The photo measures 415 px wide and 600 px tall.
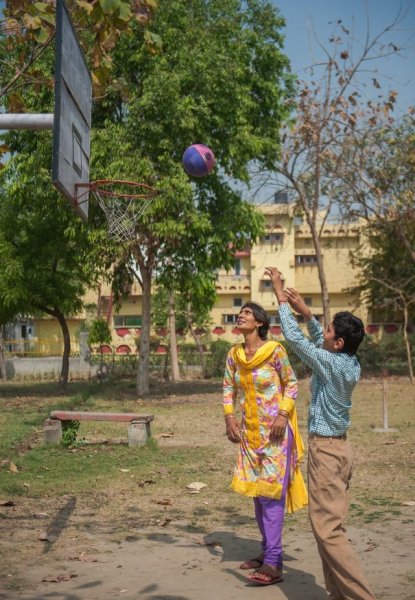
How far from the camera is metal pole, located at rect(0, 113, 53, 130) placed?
673cm

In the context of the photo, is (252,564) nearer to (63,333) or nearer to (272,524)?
(272,524)

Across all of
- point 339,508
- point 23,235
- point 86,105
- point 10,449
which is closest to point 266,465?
point 339,508

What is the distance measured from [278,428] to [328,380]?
0.85 metres

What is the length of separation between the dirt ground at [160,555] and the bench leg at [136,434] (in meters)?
3.52

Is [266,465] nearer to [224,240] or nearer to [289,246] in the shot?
[224,240]

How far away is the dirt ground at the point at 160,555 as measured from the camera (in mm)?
5293

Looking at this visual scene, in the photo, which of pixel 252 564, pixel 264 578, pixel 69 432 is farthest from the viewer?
pixel 69 432

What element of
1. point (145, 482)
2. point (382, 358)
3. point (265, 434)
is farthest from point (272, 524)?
point (382, 358)

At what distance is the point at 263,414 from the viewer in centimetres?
586

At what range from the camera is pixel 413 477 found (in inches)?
373

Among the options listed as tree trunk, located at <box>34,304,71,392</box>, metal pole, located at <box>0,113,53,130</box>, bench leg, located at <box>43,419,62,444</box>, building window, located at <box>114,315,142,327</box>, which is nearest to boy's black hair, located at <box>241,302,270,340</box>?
metal pole, located at <box>0,113,53,130</box>

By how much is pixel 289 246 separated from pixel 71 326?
16.0 meters

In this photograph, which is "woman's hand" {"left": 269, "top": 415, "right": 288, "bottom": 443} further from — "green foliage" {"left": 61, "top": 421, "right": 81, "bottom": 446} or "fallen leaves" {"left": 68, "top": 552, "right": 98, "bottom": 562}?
"green foliage" {"left": 61, "top": 421, "right": 81, "bottom": 446}

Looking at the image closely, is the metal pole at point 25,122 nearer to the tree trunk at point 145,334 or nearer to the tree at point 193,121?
the tree at point 193,121
